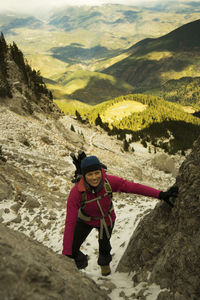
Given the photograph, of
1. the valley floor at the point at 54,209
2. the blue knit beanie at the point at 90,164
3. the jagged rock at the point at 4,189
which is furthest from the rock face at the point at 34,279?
the jagged rock at the point at 4,189

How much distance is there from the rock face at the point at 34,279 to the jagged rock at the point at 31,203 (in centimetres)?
810

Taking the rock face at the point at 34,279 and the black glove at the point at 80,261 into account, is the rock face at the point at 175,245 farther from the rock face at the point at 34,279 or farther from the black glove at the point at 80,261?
the rock face at the point at 34,279

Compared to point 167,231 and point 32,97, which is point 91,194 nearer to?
point 167,231

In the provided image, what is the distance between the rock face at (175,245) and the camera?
3.82 metres

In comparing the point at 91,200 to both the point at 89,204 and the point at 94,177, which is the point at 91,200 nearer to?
the point at 89,204

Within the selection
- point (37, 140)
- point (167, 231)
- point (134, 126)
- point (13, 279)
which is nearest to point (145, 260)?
point (167, 231)

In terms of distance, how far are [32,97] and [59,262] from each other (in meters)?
40.3

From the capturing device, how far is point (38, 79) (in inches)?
1772

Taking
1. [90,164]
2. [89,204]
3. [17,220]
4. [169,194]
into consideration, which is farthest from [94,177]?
[17,220]

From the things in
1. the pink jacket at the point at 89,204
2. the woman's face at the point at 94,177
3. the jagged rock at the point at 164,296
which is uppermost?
the woman's face at the point at 94,177

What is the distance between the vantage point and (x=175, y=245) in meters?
4.36

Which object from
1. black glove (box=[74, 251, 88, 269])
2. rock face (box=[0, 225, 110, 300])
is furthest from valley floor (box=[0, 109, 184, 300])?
rock face (box=[0, 225, 110, 300])

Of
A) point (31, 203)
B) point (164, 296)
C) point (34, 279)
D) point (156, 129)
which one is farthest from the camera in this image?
point (156, 129)

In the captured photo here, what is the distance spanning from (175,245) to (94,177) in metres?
2.29
